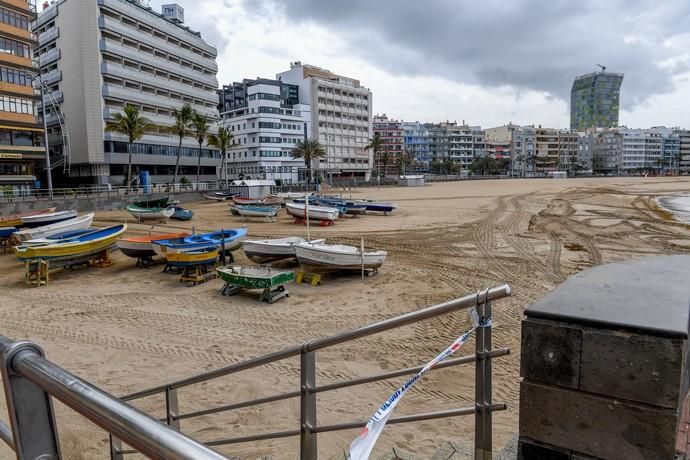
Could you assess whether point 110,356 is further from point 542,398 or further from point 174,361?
point 542,398

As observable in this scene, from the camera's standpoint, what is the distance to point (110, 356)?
9.76 meters

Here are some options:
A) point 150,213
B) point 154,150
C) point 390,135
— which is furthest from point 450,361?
point 390,135

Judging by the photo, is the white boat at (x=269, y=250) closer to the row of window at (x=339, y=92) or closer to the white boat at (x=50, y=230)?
the white boat at (x=50, y=230)

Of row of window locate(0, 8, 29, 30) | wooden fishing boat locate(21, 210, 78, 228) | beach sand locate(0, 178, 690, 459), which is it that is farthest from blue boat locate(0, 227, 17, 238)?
row of window locate(0, 8, 29, 30)

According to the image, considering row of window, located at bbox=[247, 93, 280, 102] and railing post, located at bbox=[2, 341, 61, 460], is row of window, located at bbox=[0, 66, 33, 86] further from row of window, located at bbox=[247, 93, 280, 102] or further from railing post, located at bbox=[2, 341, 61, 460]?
railing post, located at bbox=[2, 341, 61, 460]

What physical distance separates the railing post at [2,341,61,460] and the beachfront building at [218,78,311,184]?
85119mm

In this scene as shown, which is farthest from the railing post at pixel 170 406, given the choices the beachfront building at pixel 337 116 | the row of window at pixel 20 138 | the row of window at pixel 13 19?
the beachfront building at pixel 337 116

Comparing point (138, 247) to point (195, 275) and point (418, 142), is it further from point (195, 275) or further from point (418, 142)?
point (418, 142)

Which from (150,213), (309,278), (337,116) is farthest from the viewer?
(337,116)

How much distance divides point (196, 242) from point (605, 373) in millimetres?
16859

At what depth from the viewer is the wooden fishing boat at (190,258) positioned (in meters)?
15.9

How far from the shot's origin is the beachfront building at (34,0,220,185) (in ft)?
186

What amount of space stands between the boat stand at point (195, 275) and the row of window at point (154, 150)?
4938 centimetres

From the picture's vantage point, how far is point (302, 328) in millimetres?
11289
